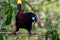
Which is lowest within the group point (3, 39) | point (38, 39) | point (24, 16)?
point (38, 39)

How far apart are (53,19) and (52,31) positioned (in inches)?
93.2

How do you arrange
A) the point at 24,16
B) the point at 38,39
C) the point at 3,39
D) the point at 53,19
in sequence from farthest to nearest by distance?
the point at 53,19
the point at 38,39
the point at 24,16
the point at 3,39

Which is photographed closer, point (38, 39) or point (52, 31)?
point (52, 31)

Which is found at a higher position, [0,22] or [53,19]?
[0,22]

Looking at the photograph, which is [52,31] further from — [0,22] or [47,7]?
[47,7]

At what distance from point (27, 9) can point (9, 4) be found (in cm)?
161

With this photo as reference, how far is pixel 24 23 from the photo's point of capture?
8.85ft

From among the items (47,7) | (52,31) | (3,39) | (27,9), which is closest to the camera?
(52,31)

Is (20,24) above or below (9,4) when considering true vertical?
below

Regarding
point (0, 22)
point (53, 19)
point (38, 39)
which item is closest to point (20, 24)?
point (0, 22)

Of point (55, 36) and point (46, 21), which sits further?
point (46, 21)

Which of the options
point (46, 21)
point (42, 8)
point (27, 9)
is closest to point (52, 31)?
point (27, 9)

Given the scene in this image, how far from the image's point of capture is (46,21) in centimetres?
456

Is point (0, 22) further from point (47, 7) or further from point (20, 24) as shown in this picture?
point (47, 7)
